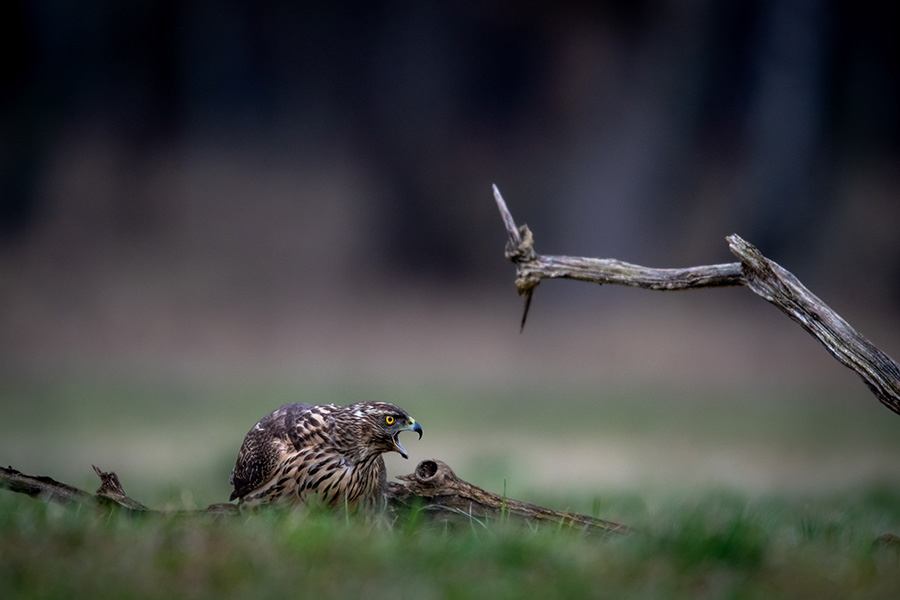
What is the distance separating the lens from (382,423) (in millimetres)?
3451

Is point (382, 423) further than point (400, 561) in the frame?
Yes

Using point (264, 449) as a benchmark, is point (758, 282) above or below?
above

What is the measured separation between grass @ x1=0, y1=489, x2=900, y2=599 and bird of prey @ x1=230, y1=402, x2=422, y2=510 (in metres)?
0.51

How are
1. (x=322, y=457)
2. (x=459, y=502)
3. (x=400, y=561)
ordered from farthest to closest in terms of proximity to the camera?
(x=322, y=457), (x=459, y=502), (x=400, y=561)

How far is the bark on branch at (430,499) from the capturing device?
3031mm

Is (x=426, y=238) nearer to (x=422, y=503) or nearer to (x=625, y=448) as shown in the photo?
(x=625, y=448)

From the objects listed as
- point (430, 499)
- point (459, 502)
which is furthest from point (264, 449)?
point (459, 502)

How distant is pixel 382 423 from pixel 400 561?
1068 mm

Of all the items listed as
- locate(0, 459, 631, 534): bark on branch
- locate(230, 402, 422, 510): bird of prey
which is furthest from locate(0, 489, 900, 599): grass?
locate(230, 402, 422, 510): bird of prey

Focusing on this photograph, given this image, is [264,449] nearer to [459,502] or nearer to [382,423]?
[382,423]

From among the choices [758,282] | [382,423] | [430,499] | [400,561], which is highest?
[758,282]

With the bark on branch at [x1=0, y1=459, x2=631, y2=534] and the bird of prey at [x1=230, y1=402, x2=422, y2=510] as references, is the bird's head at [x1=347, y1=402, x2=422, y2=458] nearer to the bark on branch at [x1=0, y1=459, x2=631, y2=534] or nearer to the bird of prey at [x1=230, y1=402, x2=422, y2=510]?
the bird of prey at [x1=230, y1=402, x2=422, y2=510]

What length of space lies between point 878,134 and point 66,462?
12.4 meters

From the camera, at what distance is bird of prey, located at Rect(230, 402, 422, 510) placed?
11.1 ft
